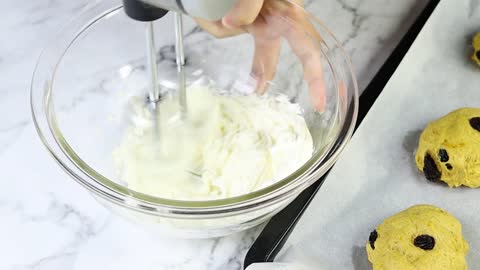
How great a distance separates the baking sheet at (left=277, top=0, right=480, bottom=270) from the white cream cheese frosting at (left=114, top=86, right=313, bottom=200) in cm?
10

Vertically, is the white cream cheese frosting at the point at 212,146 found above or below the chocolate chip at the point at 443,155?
above

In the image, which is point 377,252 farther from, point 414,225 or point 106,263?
point 106,263

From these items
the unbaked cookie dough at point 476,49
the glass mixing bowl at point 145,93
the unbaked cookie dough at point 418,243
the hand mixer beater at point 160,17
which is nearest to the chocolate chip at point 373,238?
the unbaked cookie dough at point 418,243

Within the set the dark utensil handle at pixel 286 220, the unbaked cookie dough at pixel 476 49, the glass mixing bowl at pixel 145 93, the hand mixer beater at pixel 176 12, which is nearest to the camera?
the hand mixer beater at pixel 176 12

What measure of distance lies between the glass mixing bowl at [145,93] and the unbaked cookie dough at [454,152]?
0.16 m

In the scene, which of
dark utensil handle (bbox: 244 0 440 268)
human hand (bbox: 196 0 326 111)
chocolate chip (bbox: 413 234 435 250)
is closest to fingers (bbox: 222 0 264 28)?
human hand (bbox: 196 0 326 111)

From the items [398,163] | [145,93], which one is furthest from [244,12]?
[398,163]

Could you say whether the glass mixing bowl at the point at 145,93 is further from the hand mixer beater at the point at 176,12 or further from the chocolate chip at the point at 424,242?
the chocolate chip at the point at 424,242

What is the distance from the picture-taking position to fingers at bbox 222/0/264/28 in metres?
0.80

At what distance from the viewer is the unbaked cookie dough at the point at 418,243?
Result: 2.53 ft

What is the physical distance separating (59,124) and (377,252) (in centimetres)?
39

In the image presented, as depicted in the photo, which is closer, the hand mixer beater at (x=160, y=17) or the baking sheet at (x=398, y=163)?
the hand mixer beater at (x=160, y=17)

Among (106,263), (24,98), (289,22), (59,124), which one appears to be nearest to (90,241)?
(106,263)

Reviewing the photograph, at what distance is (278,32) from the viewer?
2.82 ft
